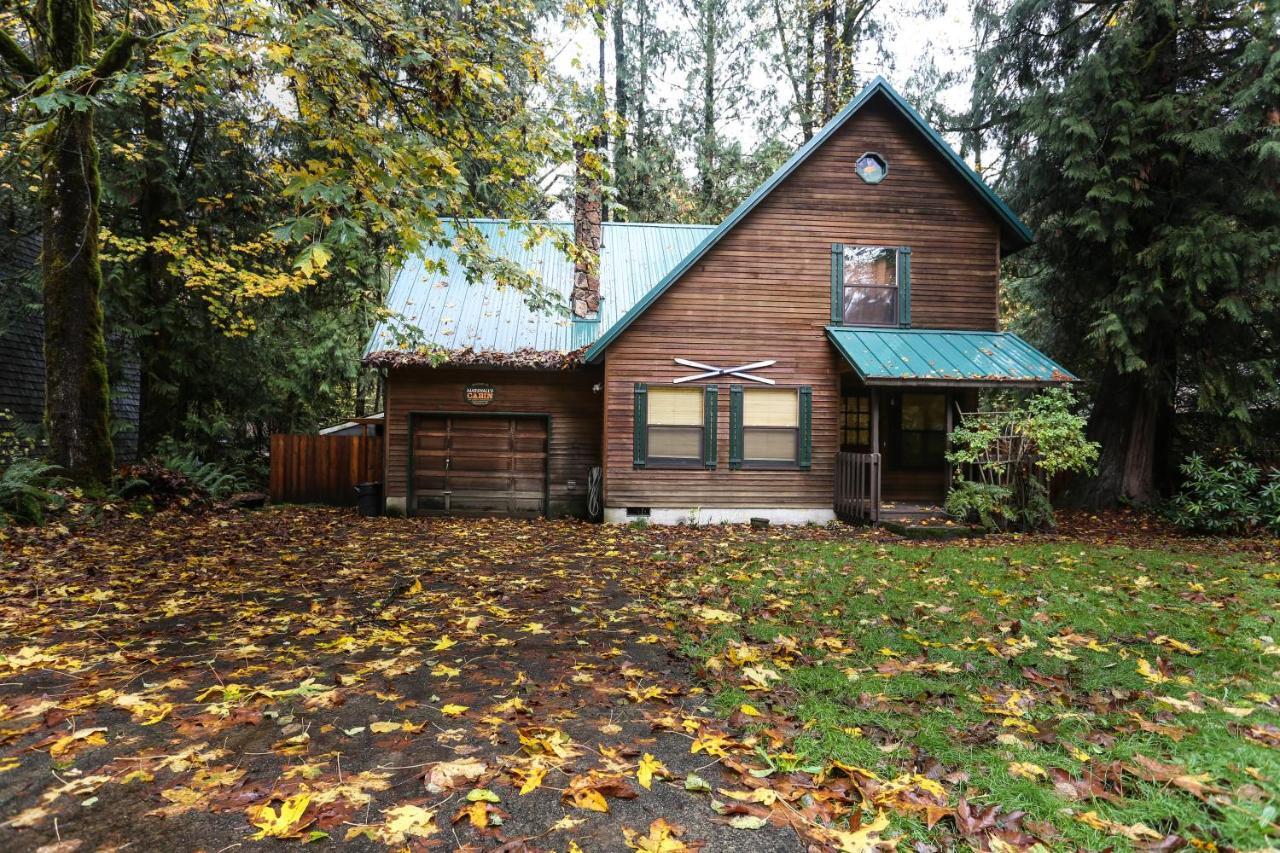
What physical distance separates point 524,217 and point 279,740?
20.9ft

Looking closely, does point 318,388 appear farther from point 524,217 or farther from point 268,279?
point 524,217

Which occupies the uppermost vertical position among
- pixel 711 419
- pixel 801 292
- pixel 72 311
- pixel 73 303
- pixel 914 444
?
pixel 801 292

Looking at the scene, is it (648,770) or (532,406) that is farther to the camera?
(532,406)

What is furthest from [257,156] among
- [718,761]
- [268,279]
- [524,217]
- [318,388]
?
[718,761]

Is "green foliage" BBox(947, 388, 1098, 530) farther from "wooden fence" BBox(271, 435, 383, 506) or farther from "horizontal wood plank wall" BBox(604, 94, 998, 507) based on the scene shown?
"wooden fence" BBox(271, 435, 383, 506)

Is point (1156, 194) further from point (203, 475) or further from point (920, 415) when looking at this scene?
point (203, 475)

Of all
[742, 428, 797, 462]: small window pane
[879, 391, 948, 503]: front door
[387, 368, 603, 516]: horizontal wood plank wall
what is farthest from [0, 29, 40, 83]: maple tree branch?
[879, 391, 948, 503]: front door

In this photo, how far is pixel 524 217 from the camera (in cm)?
809

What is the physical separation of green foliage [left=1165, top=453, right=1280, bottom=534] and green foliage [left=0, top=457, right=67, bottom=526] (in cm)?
1725

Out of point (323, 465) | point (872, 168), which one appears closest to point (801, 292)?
point (872, 168)

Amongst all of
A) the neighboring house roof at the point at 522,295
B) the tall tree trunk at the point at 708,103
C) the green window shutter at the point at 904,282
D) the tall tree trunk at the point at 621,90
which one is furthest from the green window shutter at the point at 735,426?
the tall tree trunk at the point at 708,103

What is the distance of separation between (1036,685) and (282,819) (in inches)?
155

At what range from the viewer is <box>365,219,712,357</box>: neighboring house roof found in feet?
45.8

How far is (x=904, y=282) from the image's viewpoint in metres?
12.9
